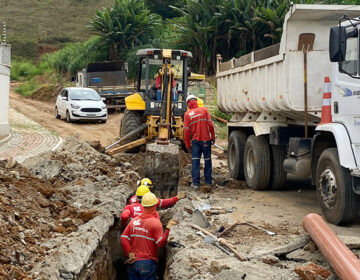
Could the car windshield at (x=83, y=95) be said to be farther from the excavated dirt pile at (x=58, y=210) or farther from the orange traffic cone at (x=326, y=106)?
the orange traffic cone at (x=326, y=106)

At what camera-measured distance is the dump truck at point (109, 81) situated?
1094 inches

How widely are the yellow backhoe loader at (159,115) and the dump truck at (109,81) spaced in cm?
1327

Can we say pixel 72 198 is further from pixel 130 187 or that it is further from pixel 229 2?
pixel 229 2

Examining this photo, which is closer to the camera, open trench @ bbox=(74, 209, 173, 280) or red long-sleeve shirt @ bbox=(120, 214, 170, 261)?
open trench @ bbox=(74, 209, 173, 280)

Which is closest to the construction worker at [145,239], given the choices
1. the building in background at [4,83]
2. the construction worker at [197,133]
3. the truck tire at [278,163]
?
the construction worker at [197,133]

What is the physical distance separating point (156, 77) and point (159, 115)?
0.97m

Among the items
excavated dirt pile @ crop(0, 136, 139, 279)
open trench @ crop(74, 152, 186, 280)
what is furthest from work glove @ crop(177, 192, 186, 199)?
excavated dirt pile @ crop(0, 136, 139, 279)

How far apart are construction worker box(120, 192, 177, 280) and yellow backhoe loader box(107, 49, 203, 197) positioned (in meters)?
3.05

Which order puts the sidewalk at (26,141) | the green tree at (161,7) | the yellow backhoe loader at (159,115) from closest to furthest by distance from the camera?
the yellow backhoe loader at (159,115), the sidewalk at (26,141), the green tree at (161,7)

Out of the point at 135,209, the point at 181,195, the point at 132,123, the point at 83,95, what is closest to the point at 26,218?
the point at 135,209

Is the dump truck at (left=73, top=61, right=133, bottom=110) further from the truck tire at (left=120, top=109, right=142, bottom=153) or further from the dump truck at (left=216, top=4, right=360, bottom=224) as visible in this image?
the dump truck at (left=216, top=4, right=360, bottom=224)

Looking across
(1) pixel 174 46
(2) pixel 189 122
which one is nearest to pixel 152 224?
(2) pixel 189 122

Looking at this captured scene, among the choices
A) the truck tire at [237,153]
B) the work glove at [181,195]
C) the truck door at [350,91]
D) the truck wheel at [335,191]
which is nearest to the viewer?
the truck door at [350,91]

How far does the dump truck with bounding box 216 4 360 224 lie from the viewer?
719 cm
